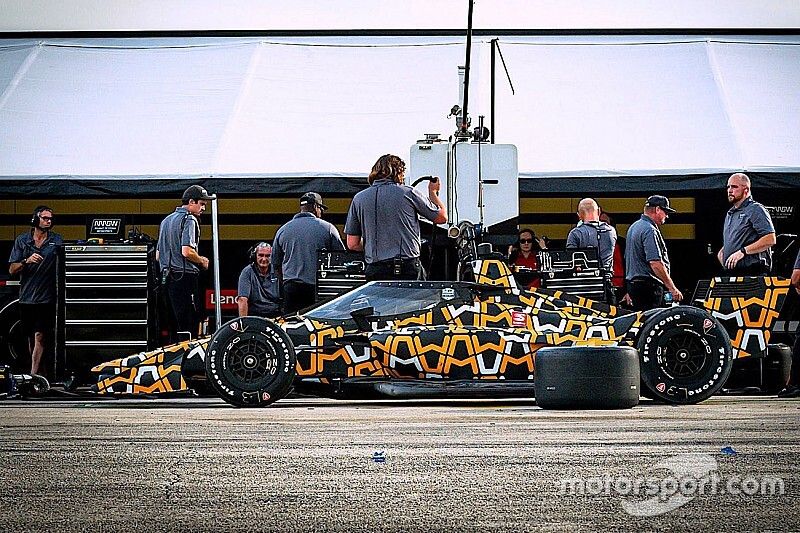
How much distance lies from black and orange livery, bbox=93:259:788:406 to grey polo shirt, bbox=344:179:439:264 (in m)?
0.83

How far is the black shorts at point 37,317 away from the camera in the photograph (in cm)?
1265

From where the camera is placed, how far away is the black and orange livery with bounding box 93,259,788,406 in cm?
877

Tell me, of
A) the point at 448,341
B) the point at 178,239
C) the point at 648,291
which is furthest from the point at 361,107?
the point at 448,341

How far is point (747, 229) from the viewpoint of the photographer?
10906mm

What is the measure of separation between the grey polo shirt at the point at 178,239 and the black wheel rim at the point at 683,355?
15.3 ft

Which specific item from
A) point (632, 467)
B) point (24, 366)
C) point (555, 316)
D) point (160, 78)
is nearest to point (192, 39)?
point (160, 78)

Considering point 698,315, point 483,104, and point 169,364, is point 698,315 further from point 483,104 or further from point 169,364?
point 483,104

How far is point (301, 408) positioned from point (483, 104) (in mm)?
7085

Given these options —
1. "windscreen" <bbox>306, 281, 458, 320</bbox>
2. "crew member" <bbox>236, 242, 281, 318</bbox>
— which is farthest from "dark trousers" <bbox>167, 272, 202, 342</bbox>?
"windscreen" <bbox>306, 281, 458, 320</bbox>

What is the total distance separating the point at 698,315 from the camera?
28.8 ft

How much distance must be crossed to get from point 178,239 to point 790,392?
16.8ft

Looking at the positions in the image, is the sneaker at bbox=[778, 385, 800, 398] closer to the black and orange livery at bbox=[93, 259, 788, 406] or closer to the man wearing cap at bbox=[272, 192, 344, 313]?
the black and orange livery at bbox=[93, 259, 788, 406]

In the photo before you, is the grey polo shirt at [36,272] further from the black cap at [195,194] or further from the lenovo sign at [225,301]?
the lenovo sign at [225,301]

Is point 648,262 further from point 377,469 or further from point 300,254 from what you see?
point 377,469
